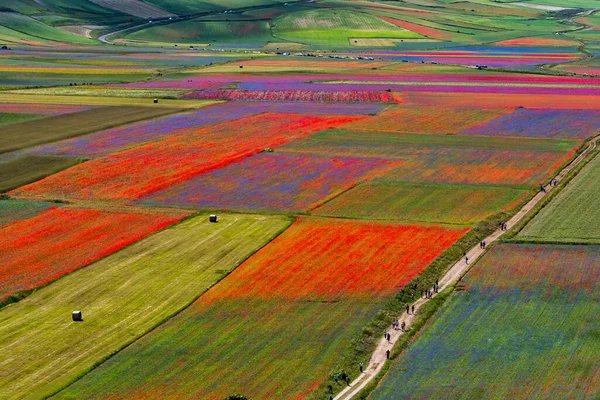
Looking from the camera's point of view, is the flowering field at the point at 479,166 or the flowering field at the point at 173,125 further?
the flowering field at the point at 173,125

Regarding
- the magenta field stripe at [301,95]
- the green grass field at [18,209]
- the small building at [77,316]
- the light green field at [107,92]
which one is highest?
the small building at [77,316]

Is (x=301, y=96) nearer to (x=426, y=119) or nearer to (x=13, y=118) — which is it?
(x=426, y=119)

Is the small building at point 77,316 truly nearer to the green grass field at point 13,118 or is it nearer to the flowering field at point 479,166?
the flowering field at point 479,166

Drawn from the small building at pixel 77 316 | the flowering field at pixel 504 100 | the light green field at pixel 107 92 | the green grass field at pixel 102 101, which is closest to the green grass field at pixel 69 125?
the green grass field at pixel 102 101

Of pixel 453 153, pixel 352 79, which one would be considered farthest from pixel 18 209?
pixel 352 79

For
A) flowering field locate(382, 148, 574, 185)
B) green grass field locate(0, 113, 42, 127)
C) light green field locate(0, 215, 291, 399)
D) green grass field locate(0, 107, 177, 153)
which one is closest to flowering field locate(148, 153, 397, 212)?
flowering field locate(382, 148, 574, 185)

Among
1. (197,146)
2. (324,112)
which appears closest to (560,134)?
(324,112)

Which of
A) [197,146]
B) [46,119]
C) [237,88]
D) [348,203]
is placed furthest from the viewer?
[237,88]

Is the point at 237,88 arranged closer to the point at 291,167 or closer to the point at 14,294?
the point at 291,167
